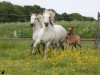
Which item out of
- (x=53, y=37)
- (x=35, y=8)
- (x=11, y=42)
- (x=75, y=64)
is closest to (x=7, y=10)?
(x=35, y=8)

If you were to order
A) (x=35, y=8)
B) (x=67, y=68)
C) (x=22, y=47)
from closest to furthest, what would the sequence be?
(x=67, y=68) < (x=22, y=47) < (x=35, y=8)

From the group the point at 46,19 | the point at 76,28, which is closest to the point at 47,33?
the point at 46,19

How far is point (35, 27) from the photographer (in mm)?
18906

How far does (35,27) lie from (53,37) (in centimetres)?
120

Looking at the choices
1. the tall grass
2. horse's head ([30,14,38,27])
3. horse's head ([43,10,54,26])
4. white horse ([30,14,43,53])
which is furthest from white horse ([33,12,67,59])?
the tall grass

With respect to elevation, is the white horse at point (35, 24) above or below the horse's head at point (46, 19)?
below

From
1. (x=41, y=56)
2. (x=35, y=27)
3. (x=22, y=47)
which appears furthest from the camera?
(x=22, y=47)

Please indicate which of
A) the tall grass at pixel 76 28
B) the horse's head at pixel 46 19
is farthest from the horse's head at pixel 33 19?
the tall grass at pixel 76 28

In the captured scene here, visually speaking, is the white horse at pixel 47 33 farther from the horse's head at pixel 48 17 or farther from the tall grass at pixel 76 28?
the tall grass at pixel 76 28

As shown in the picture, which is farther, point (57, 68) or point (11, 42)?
point (11, 42)

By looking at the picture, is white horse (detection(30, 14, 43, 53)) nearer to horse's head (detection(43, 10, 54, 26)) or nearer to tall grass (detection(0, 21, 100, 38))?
horse's head (detection(43, 10, 54, 26))

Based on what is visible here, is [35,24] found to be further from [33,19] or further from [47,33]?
[47,33]

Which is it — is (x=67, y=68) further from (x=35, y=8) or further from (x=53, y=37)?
(x=35, y=8)

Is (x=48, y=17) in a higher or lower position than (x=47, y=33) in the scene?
higher
